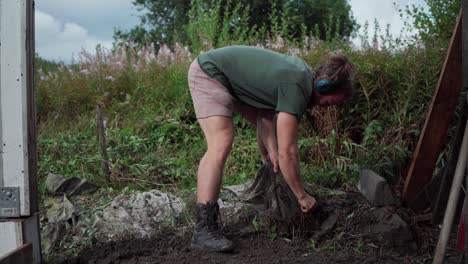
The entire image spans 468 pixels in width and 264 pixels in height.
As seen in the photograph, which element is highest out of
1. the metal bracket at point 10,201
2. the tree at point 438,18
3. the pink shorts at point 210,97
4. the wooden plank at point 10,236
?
the tree at point 438,18

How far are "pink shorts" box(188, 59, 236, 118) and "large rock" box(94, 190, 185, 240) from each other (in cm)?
94

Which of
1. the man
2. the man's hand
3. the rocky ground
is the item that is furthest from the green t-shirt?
the rocky ground

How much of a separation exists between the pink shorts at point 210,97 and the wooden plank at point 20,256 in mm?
1349

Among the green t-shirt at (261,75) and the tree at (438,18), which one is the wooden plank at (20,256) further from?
the tree at (438,18)

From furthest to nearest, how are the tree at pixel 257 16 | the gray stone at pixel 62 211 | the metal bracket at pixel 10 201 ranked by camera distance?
the tree at pixel 257 16, the gray stone at pixel 62 211, the metal bracket at pixel 10 201

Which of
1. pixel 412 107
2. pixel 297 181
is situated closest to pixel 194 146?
pixel 412 107

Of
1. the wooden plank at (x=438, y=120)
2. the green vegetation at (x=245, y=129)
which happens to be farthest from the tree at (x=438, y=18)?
the wooden plank at (x=438, y=120)

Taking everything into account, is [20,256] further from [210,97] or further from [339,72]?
[339,72]

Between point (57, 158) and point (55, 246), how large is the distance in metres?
2.10

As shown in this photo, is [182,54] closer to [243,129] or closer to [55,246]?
[243,129]

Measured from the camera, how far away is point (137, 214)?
438 centimetres

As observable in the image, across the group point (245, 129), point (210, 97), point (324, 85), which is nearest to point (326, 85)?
point (324, 85)

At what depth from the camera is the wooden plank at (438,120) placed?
4.10 metres

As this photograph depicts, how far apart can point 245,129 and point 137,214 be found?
2.32 meters
